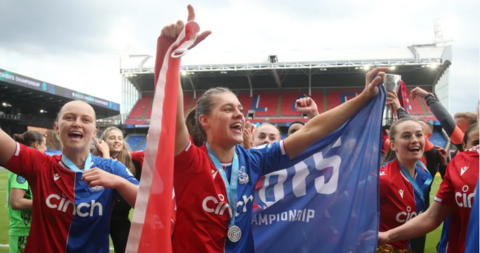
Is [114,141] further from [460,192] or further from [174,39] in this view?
[460,192]

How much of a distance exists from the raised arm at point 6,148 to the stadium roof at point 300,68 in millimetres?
27498

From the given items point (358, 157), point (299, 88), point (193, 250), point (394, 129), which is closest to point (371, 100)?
point (358, 157)

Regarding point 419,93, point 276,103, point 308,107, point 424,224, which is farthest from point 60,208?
point 276,103

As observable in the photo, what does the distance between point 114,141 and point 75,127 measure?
1919 mm

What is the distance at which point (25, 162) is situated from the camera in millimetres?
2199

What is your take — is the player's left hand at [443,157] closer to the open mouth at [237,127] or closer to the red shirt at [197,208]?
the open mouth at [237,127]

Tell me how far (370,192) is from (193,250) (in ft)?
4.21

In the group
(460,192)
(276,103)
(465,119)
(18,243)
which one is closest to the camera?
(460,192)

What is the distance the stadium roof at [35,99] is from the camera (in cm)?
2527

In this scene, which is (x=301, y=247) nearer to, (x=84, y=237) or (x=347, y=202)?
(x=347, y=202)

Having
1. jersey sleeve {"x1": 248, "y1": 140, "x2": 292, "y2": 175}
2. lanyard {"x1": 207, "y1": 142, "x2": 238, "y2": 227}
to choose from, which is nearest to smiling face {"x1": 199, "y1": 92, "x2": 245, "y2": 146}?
lanyard {"x1": 207, "y1": 142, "x2": 238, "y2": 227}

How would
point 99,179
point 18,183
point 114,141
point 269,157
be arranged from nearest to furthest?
point 99,179, point 269,157, point 18,183, point 114,141

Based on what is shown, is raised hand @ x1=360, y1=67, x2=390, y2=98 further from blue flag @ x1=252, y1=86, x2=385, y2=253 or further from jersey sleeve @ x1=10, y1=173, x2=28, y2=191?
jersey sleeve @ x1=10, y1=173, x2=28, y2=191

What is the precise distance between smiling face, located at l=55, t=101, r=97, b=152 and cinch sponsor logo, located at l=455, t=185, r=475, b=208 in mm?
2464
